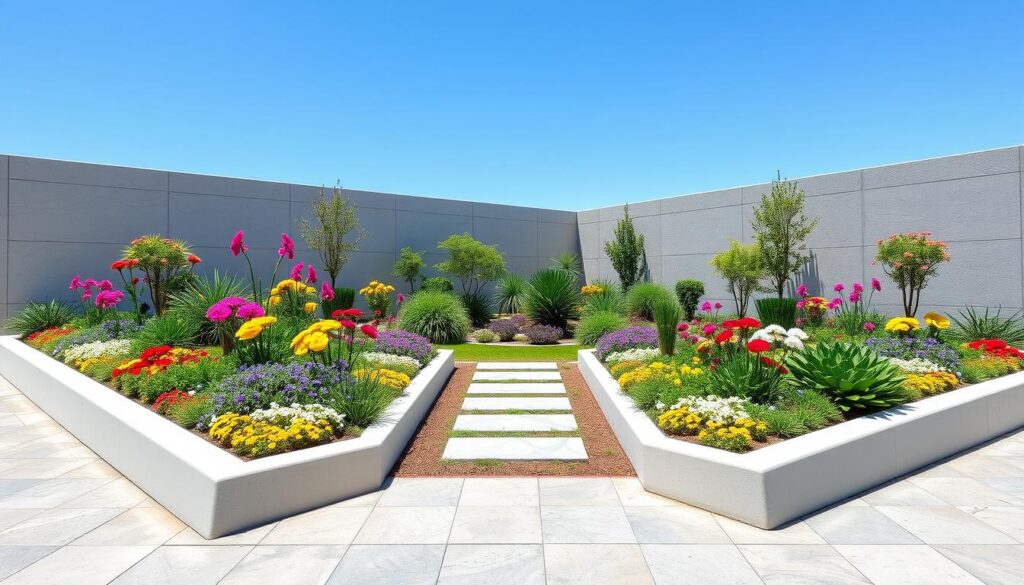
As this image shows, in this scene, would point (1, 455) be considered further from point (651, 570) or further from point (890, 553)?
point (890, 553)

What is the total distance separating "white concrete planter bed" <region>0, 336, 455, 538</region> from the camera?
11.5 ft

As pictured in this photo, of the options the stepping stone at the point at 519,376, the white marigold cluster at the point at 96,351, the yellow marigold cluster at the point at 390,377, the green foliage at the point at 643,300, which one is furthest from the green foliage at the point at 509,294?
the white marigold cluster at the point at 96,351

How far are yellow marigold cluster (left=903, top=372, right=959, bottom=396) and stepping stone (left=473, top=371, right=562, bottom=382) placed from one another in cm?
446

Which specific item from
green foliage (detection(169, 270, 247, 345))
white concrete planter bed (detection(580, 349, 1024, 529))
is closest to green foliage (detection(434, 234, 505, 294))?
green foliage (detection(169, 270, 247, 345))

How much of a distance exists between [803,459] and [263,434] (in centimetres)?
397

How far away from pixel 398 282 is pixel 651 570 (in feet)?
47.3

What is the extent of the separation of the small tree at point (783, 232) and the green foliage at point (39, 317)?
15.9 m

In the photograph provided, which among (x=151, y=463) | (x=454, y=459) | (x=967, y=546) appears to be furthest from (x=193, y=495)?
(x=967, y=546)

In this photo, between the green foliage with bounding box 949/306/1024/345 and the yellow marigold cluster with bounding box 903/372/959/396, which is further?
the green foliage with bounding box 949/306/1024/345

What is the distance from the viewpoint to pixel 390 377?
6.44 m

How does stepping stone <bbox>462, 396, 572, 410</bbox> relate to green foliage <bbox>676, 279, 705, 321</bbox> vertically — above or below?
below

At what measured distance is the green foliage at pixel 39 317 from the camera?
35.5 ft

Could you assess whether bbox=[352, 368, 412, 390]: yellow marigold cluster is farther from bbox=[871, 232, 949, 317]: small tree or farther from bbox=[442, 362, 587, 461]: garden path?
bbox=[871, 232, 949, 317]: small tree

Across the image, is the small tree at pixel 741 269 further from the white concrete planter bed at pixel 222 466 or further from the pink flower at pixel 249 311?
the pink flower at pixel 249 311
